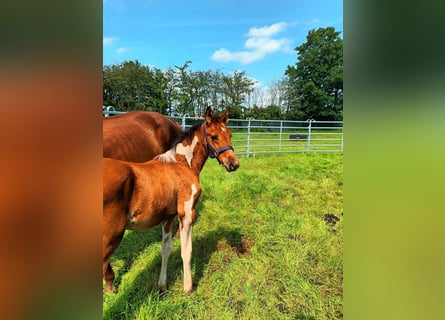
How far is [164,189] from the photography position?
1454 mm

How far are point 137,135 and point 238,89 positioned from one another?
596cm

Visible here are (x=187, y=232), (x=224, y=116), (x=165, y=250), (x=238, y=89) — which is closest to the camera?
(x=187, y=232)

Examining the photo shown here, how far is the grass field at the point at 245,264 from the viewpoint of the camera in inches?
52.5

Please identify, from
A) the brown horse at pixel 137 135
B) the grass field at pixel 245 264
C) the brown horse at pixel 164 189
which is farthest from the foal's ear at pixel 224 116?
the grass field at pixel 245 264

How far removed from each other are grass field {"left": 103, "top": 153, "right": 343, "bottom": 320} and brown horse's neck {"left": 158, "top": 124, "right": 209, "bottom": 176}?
726 millimetres

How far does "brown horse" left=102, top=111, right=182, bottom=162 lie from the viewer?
219 cm

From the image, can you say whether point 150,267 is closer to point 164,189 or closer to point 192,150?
point 164,189

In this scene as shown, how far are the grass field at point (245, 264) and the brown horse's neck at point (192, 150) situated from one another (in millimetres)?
726

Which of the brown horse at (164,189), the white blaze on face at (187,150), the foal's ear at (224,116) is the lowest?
the brown horse at (164,189)

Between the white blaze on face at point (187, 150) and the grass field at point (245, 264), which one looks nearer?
the grass field at point (245, 264)

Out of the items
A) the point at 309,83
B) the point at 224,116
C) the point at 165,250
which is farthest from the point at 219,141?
the point at 309,83

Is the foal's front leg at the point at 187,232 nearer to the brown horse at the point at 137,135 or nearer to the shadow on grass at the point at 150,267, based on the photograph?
the shadow on grass at the point at 150,267
